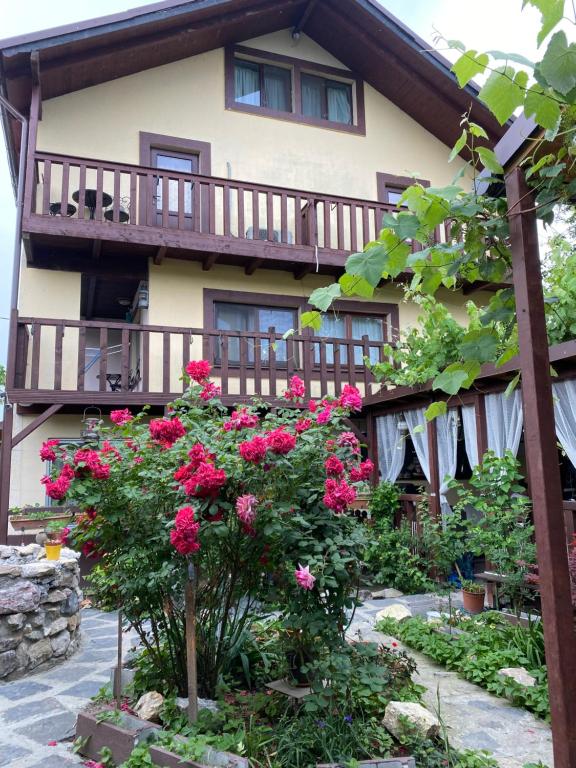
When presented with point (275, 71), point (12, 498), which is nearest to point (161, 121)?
point (275, 71)

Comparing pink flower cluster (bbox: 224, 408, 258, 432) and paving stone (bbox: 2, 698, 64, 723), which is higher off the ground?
pink flower cluster (bbox: 224, 408, 258, 432)

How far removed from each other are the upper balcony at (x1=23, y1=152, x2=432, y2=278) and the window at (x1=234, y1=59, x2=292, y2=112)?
6.35ft

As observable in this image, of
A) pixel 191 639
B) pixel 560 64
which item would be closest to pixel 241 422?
pixel 191 639

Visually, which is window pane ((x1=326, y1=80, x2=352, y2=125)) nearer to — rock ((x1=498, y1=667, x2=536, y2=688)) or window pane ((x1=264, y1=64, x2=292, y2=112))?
window pane ((x1=264, y1=64, x2=292, y2=112))

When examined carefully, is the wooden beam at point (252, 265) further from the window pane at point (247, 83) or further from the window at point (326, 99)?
the window at point (326, 99)

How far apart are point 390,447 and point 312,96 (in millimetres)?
7086

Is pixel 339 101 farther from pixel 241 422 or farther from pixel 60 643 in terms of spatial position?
pixel 60 643

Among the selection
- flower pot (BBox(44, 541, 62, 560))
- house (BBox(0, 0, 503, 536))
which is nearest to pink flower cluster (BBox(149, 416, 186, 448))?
flower pot (BBox(44, 541, 62, 560))

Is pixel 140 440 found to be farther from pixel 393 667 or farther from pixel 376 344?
pixel 376 344

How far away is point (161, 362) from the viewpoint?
9.09 metres

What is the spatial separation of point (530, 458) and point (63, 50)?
931 centimetres

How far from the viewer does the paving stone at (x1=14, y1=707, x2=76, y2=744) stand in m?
3.42

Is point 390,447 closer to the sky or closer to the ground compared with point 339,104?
closer to the ground

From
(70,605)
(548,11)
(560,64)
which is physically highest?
(548,11)
